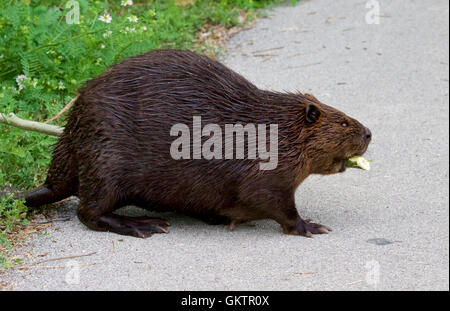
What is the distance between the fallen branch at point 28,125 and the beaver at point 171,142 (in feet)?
1.62

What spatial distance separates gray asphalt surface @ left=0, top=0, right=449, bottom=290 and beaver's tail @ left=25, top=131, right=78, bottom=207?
198 mm

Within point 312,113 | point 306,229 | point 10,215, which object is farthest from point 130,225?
point 312,113

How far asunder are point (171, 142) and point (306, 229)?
102 cm

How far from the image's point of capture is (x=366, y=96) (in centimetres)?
686

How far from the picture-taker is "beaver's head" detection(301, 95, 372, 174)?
4.72 meters

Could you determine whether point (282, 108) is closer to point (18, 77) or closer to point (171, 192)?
point (171, 192)

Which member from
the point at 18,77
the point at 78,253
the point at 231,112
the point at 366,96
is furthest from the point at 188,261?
the point at 366,96

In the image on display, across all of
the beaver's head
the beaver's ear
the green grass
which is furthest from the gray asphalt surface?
the green grass

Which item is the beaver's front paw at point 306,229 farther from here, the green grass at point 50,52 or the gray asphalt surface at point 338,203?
the green grass at point 50,52

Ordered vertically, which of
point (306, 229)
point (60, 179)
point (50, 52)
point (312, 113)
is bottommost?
point (306, 229)

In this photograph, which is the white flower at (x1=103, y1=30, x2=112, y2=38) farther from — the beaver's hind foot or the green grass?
the beaver's hind foot

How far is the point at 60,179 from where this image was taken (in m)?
4.82

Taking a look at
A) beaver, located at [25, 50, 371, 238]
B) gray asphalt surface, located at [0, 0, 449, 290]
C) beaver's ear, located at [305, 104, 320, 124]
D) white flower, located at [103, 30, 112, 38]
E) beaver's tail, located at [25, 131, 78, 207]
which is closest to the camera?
gray asphalt surface, located at [0, 0, 449, 290]

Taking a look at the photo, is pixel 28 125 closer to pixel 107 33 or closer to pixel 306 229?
pixel 107 33
